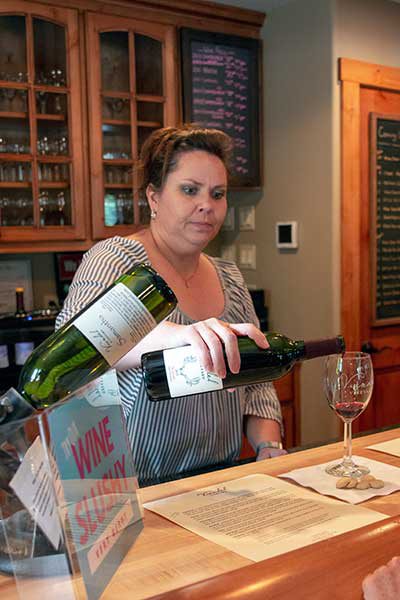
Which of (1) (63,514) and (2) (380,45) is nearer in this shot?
(1) (63,514)

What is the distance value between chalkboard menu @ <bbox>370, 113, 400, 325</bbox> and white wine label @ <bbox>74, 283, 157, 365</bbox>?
242cm

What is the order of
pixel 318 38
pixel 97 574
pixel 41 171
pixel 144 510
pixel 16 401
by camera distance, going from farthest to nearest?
pixel 318 38
pixel 41 171
pixel 144 510
pixel 97 574
pixel 16 401

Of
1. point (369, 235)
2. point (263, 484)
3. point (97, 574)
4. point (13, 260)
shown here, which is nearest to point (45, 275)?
point (13, 260)

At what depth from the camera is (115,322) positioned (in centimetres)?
74

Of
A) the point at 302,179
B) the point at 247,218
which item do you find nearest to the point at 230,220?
the point at 247,218

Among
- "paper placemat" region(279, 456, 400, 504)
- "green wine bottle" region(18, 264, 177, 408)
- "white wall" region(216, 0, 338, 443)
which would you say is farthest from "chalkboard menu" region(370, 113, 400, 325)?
"green wine bottle" region(18, 264, 177, 408)

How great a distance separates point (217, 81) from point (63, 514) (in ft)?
8.88

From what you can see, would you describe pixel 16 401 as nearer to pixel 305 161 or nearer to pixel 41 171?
pixel 41 171

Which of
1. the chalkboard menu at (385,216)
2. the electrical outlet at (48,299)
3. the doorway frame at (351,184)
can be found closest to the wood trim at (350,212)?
the doorway frame at (351,184)

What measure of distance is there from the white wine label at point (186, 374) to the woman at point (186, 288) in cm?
28

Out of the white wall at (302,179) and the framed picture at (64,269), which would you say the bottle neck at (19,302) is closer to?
the framed picture at (64,269)

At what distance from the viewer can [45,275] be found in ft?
9.78

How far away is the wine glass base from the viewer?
3.48 feet

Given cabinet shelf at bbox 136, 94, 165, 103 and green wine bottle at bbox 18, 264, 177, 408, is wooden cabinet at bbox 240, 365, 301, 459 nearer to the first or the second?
cabinet shelf at bbox 136, 94, 165, 103
